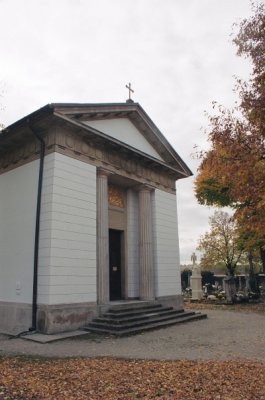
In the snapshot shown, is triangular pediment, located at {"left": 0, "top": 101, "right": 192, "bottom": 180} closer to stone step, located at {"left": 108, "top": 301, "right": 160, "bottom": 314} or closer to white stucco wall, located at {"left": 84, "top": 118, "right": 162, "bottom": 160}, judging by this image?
white stucco wall, located at {"left": 84, "top": 118, "right": 162, "bottom": 160}

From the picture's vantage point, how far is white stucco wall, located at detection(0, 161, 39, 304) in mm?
12164

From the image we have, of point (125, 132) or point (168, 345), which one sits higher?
point (125, 132)

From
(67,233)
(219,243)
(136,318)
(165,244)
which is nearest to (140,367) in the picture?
(136,318)

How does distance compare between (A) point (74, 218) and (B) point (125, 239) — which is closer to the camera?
(A) point (74, 218)

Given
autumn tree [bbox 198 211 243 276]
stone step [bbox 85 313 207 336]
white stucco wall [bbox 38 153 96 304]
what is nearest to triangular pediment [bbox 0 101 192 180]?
white stucco wall [bbox 38 153 96 304]

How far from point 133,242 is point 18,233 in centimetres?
531

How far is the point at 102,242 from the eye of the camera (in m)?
13.3

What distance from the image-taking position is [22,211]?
1280cm

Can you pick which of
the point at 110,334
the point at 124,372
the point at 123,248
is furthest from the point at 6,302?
the point at 124,372

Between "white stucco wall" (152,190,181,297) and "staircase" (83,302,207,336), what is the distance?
1569 mm

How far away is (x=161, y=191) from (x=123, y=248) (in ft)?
11.1

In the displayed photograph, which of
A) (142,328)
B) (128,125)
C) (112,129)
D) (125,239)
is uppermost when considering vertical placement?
(128,125)

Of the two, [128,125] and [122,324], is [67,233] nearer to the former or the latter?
[122,324]

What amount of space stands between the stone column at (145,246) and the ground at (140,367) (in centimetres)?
403
